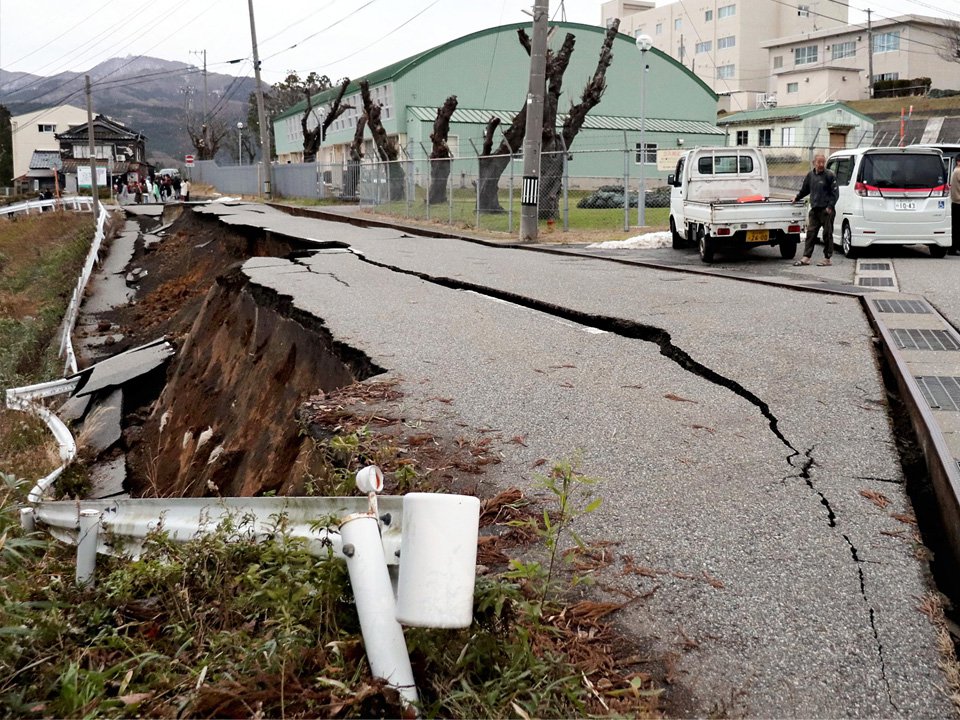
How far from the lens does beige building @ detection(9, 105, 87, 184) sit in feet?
345

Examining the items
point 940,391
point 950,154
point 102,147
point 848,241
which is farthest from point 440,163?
point 102,147

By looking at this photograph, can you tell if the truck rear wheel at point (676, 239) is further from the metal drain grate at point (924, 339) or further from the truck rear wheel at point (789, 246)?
the metal drain grate at point (924, 339)

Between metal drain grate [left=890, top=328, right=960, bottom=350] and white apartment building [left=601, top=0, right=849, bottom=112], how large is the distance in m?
71.6

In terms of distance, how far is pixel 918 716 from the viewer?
2760mm

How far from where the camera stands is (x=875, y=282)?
1309 cm

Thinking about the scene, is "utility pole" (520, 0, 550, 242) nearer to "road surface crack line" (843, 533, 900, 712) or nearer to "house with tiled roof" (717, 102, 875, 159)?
"road surface crack line" (843, 533, 900, 712)

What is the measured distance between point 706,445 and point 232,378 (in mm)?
6748

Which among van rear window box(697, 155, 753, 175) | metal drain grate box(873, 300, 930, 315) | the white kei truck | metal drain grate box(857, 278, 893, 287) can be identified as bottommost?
metal drain grate box(873, 300, 930, 315)

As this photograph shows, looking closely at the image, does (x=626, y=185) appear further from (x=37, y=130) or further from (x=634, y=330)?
(x=37, y=130)

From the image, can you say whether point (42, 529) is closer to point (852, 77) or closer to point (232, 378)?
point (232, 378)

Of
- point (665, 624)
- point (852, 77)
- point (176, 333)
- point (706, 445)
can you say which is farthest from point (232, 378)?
point (852, 77)

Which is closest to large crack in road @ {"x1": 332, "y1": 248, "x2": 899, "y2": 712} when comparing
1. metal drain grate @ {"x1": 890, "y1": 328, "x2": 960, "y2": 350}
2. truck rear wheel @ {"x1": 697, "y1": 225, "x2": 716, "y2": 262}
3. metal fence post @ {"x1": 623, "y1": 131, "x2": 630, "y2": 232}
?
metal drain grate @ {"x1": 890, "y1": 328, "x2": 960, "y2": 350}

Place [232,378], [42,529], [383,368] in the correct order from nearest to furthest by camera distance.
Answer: [42,529]
[383,368]
[232,378]

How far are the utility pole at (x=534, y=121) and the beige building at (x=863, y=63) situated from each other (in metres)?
49.9
